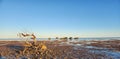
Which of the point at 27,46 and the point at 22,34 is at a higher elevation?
the point at 22,34

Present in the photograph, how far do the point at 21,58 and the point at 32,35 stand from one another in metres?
4.33

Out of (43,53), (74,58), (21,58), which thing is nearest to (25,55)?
(21,58)

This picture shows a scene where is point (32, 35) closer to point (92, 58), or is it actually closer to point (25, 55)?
point (25, 55)

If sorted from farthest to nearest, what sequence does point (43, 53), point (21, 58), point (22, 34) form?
point (21, 58)
point (43, 53)
point (22, 34)

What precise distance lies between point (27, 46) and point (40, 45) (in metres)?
1.26

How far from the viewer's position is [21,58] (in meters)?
18.4

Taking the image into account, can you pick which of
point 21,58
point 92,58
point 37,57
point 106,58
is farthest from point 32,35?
point 106,58

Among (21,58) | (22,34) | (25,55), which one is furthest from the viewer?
(25,55)

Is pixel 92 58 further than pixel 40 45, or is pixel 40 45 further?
pixel 92 58

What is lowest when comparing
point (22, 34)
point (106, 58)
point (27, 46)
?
point (106, 58)

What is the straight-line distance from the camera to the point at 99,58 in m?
19.2

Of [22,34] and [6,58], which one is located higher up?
[22,34]

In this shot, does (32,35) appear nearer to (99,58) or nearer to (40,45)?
(40,45)

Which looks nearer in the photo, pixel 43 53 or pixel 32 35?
pixel 32 35
